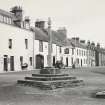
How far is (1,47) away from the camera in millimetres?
39125

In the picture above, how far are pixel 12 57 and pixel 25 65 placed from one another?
335cm

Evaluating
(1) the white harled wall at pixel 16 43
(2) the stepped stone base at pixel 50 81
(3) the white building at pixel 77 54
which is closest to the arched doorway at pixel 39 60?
(1) the white harled wall at pixel 16 43

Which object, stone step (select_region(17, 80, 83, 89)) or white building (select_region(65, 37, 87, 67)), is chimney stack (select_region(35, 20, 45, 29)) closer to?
white building (select_region(65, 37, 87, 67))

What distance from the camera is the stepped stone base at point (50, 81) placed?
51.8 ft

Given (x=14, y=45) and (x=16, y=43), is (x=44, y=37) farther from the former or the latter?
(x=14, y=45)

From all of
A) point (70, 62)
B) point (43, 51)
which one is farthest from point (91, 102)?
point (70, 62)

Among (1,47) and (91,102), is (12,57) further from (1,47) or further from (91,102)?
(91,102)

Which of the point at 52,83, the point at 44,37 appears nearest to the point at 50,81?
the point at 52,83

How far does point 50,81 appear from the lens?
54.1 feet

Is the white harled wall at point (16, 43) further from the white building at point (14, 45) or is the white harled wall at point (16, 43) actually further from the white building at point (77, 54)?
the white building at point (77, 54)

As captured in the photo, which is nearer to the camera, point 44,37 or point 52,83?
point 52,83

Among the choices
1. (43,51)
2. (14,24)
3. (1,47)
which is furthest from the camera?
(43,51)

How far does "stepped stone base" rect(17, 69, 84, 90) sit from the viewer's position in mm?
15773

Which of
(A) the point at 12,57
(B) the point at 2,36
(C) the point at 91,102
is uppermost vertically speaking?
(B) the point at 2,36
